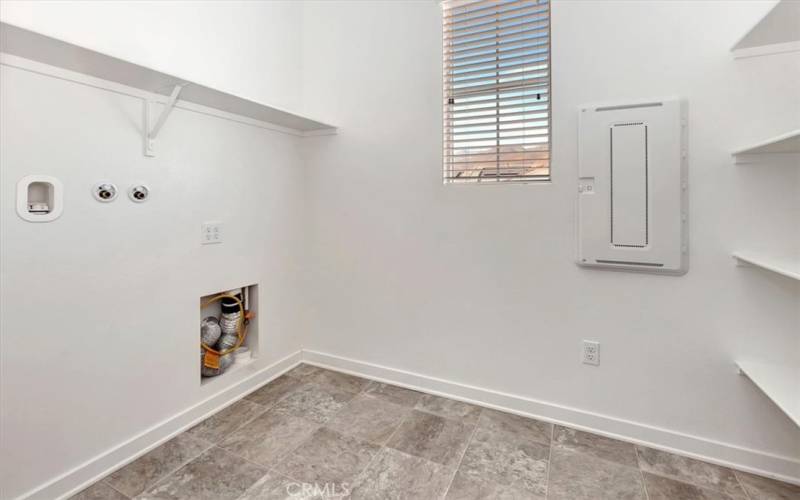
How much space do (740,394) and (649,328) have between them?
A: 43 cm

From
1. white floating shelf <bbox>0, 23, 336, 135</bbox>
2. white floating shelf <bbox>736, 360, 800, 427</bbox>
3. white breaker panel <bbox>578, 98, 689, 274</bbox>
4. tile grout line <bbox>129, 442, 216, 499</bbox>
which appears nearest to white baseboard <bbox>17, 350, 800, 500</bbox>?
tile grout line <bbox>129, 442, 216, 499</bbox>

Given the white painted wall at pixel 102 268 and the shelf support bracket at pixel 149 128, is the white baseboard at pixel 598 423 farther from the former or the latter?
the shelf support bracket at pixel 149 128

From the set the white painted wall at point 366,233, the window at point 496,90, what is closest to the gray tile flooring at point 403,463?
the white painted wall at point 366,233

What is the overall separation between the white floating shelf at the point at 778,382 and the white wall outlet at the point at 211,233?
2.55 meters

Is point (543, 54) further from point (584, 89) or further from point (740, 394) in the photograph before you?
point (740, 394)

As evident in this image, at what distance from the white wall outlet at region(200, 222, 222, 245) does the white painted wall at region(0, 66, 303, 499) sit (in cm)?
3

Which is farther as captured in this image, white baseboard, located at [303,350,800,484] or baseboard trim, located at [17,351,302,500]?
white baseboard, located at [303,350,800,484]

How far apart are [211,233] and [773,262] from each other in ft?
8.54

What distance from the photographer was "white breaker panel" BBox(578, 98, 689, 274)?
1684mm

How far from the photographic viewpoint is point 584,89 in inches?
73.3

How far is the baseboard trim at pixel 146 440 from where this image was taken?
4.79ft

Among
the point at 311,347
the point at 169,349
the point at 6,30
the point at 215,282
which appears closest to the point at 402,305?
the point at 311,347

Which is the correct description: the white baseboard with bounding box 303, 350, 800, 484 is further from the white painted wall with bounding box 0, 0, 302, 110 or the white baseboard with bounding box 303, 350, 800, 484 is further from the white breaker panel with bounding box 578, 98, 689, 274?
the white painted wall with bounding box 0, 0, 302, 110

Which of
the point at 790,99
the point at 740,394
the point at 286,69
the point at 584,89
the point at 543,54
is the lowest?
the point at 740,394
